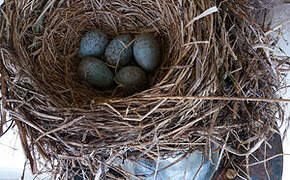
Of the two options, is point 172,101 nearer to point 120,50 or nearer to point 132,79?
point 132,79

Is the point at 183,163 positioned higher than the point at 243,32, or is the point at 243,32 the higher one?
the point at 243,32

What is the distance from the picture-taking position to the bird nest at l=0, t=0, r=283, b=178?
75 cm

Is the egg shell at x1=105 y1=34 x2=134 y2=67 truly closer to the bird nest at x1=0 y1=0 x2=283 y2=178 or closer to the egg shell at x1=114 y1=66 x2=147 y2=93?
the egg shell at x1=114 y1=66 x2=147 y2=93

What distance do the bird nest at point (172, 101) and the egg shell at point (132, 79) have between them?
0.12 m

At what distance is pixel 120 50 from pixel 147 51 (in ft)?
0.37

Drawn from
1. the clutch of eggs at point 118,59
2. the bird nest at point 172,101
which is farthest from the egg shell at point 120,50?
the bird nest at point 172,101

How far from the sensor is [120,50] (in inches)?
42.8

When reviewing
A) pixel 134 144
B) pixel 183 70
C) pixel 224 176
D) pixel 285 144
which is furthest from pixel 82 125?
pixel 285 144

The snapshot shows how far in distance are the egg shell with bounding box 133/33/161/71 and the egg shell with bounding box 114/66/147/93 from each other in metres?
0.04

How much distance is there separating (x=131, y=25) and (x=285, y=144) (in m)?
0.75

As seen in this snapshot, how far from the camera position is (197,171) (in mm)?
851

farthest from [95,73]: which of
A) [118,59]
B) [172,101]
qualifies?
[172,101]

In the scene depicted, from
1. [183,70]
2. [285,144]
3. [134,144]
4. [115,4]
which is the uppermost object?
[115,4]

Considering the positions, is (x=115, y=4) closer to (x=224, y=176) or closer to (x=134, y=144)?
(x=134, y=144)
